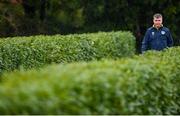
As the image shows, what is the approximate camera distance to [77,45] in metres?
16.2

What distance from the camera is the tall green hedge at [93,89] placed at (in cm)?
588

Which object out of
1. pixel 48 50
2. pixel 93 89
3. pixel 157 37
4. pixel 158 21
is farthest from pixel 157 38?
pixel 93 89

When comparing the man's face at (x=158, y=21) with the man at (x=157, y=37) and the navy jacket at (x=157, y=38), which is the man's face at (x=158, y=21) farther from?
the navy jacket at (x=157, y=38)

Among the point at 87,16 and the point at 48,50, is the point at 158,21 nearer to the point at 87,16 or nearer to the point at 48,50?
the point at 48,50

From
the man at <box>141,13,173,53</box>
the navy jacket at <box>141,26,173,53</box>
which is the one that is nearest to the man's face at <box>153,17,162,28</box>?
the man at <box>141,13,173,53</box>

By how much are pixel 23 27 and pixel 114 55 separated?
10.8 meters

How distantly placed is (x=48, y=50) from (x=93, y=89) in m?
9.17

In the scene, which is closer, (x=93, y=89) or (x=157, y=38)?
(x=93, y=89)

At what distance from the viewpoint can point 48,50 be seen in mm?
15688

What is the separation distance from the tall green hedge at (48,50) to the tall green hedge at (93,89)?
21.0 feet

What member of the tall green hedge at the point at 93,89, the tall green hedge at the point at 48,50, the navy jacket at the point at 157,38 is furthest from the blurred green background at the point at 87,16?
the tall green hedge at the point at 93,89

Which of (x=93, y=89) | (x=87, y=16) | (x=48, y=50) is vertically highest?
(x=87, y=16)

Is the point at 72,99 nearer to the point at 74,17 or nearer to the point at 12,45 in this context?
the point at 12,45

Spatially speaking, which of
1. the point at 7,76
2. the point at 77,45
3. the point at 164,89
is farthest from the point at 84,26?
the point at 7,76
